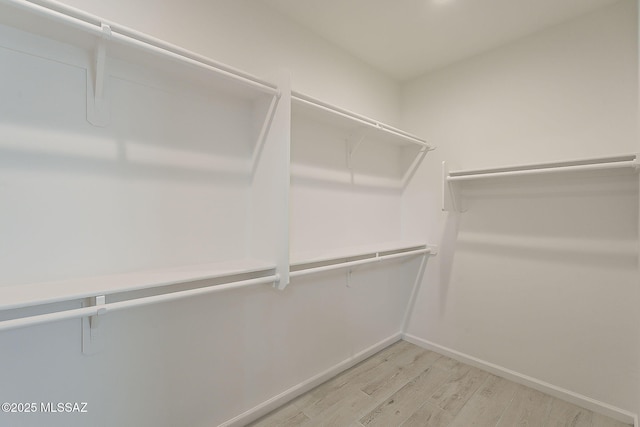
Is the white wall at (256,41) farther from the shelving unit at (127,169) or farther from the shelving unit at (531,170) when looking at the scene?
the shelving unit at (531,170)

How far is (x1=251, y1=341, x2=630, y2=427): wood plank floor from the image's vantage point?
170 centimetres

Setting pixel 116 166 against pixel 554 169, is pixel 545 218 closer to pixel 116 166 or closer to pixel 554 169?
pixel 554 169

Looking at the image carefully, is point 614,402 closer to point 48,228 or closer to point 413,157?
point 413,157

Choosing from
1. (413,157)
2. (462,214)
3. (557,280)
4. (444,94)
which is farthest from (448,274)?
(444,94)

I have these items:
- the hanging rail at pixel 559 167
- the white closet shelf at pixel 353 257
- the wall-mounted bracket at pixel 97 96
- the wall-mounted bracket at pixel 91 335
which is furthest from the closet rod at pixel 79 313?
the hanging rail at pixel 559 167

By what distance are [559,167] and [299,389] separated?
2226 millimetres

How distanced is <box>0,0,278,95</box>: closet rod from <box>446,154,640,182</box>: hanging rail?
1.70 metres

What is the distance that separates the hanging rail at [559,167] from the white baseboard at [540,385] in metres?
1.48

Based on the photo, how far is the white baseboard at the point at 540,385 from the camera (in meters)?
1.72

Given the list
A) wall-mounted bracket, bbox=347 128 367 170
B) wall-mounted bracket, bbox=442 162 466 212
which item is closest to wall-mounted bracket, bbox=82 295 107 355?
wall-mounted bracket, bbox=347 128 367 170

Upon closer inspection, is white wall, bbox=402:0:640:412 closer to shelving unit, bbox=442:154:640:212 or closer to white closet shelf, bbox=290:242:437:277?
shelving unit, bbox=442:154:640:212

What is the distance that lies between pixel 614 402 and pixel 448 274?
47.1 inches

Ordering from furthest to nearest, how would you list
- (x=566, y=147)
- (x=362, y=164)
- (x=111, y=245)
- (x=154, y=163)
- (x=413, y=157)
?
(x=413, y=157), (x=362, y=164), (x=566, y=147), (x=154, y=163), (x=111, y=245)

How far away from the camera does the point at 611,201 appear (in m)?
1.73
